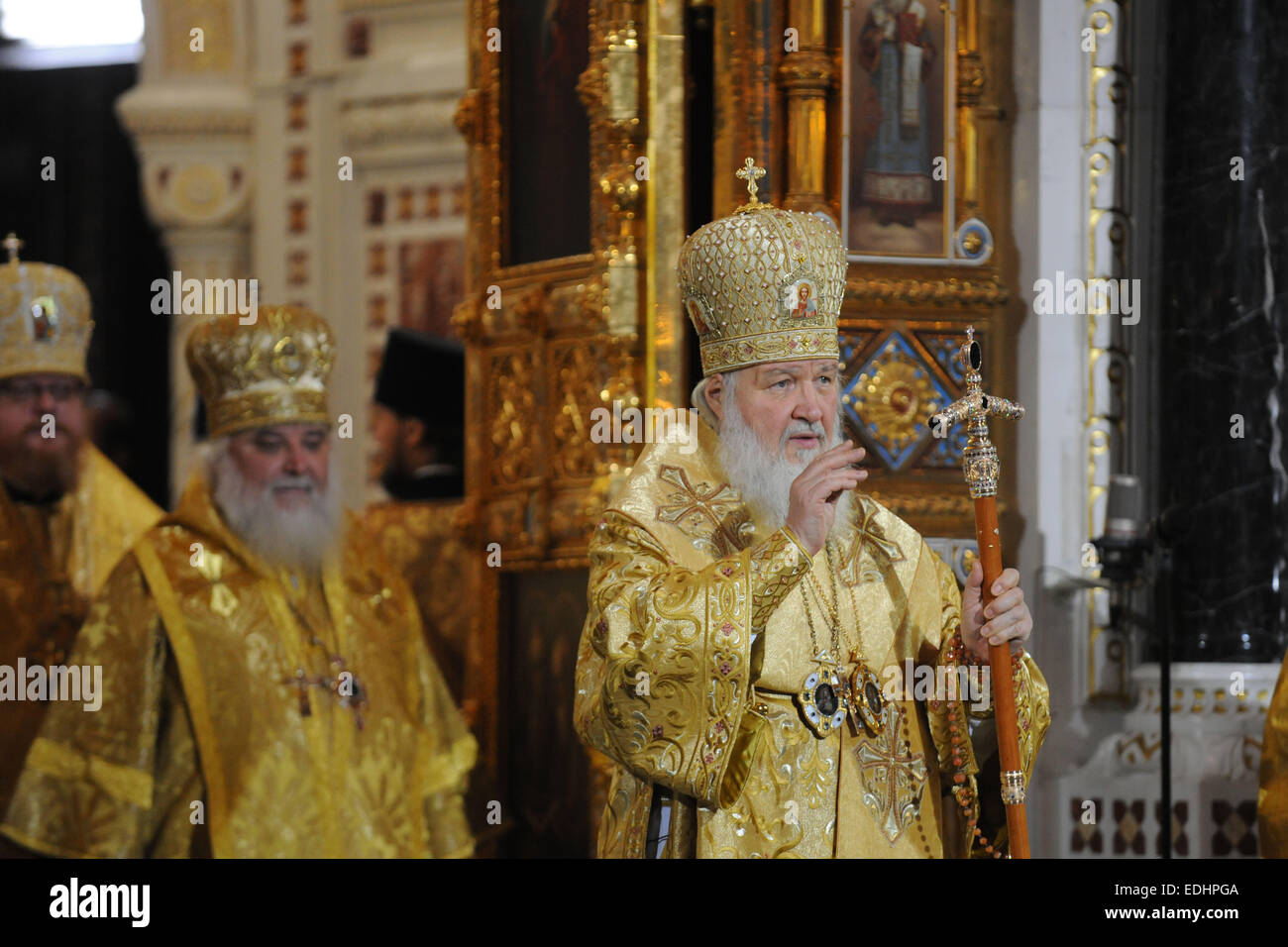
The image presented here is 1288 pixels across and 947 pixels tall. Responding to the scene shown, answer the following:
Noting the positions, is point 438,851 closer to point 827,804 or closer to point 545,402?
point 545,402

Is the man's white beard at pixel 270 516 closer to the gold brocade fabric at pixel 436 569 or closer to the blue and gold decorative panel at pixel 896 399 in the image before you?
the blue and gold decorative panel at pixel 896 399

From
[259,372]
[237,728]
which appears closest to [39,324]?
[259,372]

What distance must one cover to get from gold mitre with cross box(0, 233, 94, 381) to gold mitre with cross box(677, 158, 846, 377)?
3389 mm

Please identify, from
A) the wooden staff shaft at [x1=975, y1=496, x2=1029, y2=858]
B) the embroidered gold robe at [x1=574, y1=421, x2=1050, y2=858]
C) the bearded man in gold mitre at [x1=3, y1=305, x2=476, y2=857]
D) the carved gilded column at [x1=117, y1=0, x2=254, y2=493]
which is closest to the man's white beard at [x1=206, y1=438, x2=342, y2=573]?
the bearded man in gold mitre at [x1=3, y1=305, x2=476, y2=857]

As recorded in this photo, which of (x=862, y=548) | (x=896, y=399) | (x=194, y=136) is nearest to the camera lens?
(x=862, y=548)

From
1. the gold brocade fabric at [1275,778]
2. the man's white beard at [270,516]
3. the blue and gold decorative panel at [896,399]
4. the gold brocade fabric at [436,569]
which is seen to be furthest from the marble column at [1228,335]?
the gold brocade fabric at [436,569]

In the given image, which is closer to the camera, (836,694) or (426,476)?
(836,694)

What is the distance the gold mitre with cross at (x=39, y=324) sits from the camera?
802 centimetres

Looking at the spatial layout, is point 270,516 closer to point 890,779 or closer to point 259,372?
point 259,372

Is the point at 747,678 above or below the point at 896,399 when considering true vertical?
below

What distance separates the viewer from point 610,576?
4965mm

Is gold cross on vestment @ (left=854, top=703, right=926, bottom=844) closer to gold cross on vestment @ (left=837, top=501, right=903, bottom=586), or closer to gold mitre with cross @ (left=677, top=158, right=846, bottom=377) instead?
gold cross on vestment @ (left=837, top=501, right=903, bottom=586)

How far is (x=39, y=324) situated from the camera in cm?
805

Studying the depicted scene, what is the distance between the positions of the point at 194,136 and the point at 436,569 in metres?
2.69
